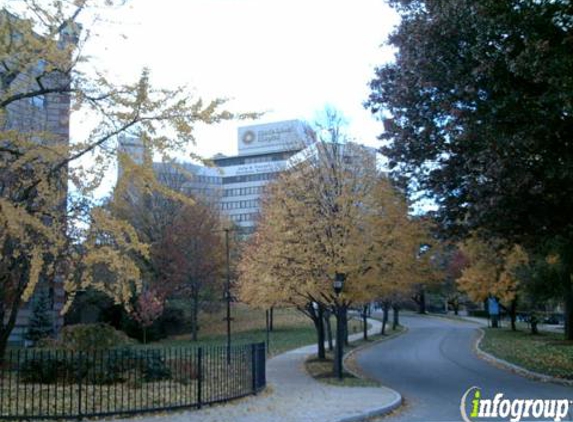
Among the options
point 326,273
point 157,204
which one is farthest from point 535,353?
point 157,204

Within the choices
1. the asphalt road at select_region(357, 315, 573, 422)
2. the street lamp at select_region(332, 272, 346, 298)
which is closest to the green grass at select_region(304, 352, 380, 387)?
the asphalt road at select_region(357, 315, 573, 422)

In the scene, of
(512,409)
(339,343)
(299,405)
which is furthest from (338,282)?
(512,409)

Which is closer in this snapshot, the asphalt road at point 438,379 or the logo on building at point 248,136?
the asphalt road at point 438,379

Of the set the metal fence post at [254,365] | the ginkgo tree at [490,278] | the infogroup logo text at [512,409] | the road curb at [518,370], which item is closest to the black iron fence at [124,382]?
the metal fence post at [254,365]

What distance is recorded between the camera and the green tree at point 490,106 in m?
14.7

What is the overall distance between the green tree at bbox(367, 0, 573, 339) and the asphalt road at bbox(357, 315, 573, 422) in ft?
15.0

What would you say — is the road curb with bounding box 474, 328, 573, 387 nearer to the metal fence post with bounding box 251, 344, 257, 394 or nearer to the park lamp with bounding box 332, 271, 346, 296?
the park lamp with bounding box 332, 271, 346, 296

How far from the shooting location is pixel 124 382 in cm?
1560

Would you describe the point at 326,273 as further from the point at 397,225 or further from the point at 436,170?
the point at 436,170

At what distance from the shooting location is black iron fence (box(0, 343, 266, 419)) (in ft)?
40.6

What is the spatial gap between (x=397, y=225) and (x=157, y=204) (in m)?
35.9

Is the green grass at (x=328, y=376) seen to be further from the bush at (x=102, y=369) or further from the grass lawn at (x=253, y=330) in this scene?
the grass lawn at (x=253, y=330)

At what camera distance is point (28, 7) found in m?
8.50

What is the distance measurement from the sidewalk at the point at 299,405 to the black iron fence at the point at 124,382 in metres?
0.52
